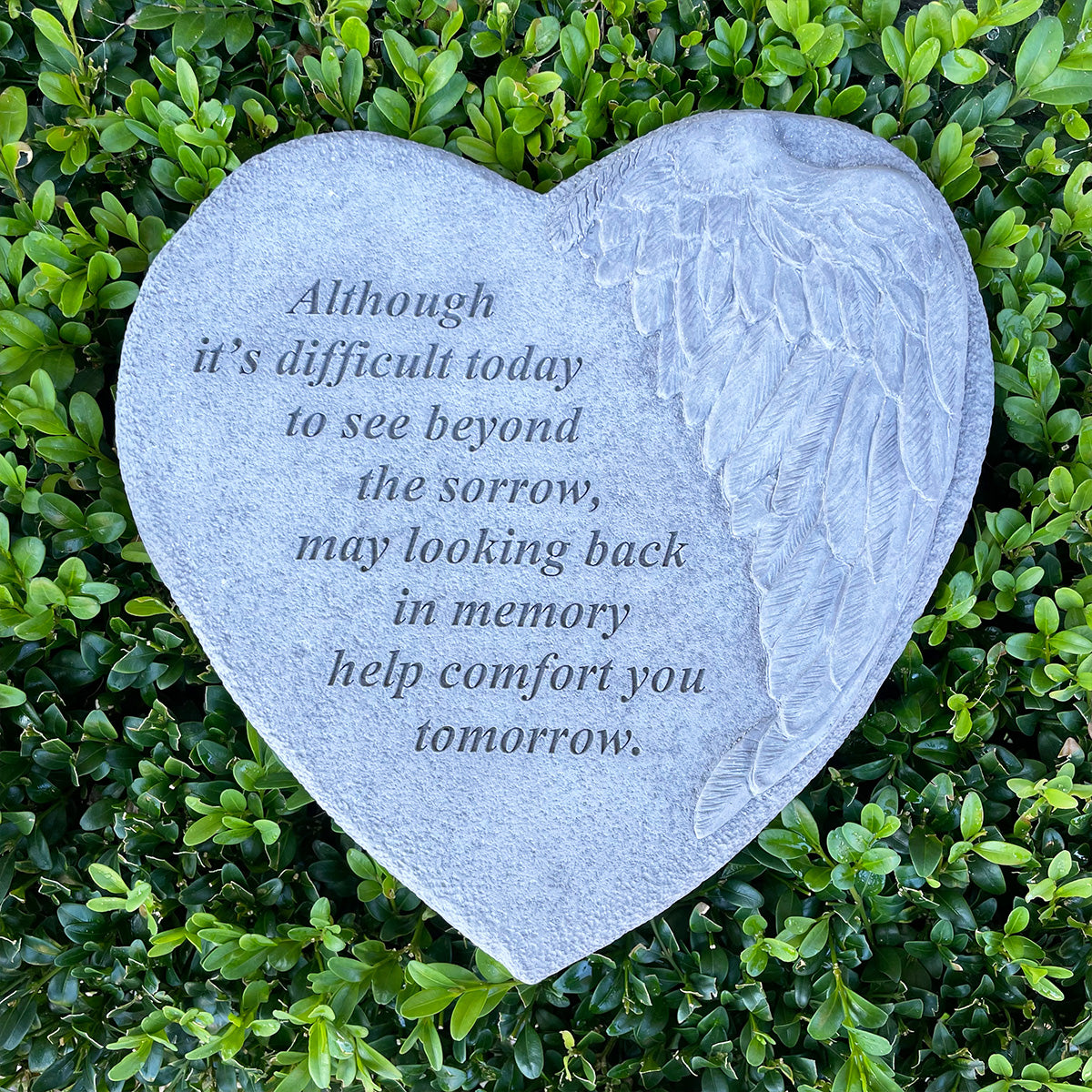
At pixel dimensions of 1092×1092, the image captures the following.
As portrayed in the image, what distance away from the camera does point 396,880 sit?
1.83 meters

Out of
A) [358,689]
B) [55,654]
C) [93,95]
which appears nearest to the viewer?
[358,689]

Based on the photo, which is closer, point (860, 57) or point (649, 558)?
point (649, 558)

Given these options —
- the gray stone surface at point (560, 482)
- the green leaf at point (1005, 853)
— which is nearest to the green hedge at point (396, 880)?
the green leaf at point (1005, 853)

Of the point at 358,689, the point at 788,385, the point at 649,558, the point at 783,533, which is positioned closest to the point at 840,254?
the point at 788,385

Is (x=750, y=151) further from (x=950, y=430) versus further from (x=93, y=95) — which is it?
(x=93, y=95)

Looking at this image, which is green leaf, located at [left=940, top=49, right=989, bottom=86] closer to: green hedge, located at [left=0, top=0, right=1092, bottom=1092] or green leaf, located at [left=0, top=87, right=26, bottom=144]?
green hedge, located at [left=0, top=0, right=1092, bottom=1092]

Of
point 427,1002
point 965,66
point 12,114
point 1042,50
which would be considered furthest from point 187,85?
point 427,1002

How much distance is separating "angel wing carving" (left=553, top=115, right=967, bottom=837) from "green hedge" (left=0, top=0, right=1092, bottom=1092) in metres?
0.25

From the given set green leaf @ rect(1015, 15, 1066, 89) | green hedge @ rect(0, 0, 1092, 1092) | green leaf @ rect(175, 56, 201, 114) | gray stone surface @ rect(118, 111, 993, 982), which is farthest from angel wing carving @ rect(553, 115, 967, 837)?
green leaf @ rect(175, 56, 201, 114)

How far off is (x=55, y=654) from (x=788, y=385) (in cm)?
157

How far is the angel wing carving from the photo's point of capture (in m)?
1.69

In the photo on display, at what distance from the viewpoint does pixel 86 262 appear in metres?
1.97

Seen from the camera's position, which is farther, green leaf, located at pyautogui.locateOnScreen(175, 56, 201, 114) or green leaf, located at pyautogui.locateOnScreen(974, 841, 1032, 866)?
green leaf, located at pyautogui.locateOnScreen(175, 56, 201, 114)

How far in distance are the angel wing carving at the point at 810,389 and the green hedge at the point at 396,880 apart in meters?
0.25
